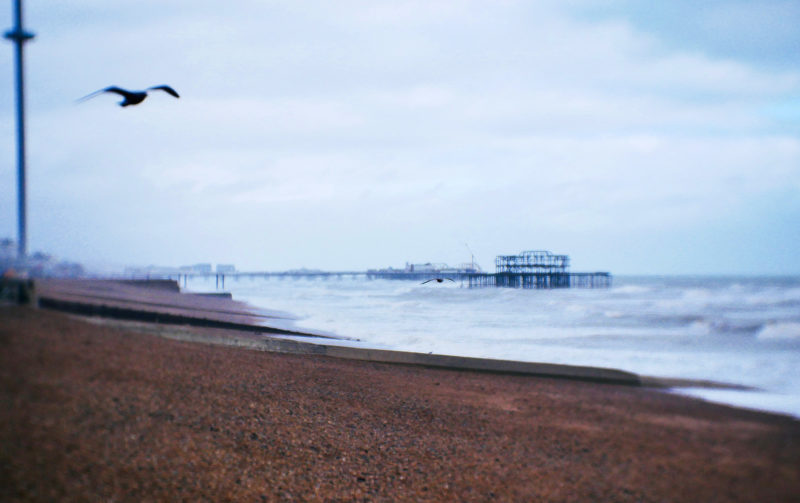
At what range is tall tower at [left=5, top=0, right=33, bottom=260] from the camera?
1965 millimetres

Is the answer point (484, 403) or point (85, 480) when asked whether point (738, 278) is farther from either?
point (85, 480)

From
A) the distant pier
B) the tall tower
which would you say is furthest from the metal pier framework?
the tall tower

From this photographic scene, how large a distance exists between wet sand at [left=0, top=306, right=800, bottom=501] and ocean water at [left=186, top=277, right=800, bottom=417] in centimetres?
22

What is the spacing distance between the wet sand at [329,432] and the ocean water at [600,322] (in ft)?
0.72

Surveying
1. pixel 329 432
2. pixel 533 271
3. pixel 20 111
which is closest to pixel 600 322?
pixel 533 271

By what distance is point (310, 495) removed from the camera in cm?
275

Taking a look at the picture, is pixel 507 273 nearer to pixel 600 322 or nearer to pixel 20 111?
pixel 600 322

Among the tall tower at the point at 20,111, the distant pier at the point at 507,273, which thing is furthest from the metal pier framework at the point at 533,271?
the tall tower at the point at 20,111

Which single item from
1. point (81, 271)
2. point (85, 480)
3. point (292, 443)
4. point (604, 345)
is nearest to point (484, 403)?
point (604, 345)

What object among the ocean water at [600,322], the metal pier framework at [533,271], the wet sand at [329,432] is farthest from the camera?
the metal pier framework at [533,271]

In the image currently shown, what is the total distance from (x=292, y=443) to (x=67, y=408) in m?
1.38

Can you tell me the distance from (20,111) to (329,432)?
8.42 ft

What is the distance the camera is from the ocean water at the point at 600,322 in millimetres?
2238

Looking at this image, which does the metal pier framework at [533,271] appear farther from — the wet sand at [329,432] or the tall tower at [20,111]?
the tall tower at [20,111]
